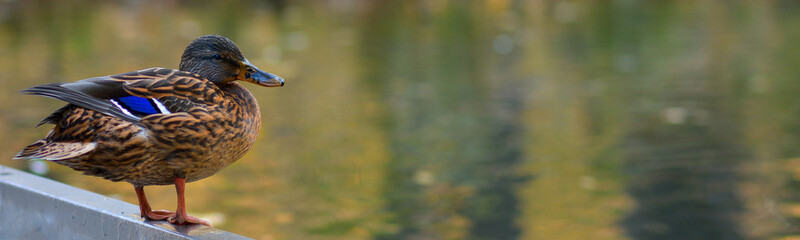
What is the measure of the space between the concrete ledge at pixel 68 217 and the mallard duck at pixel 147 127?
136 mm

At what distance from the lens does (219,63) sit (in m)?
1.90

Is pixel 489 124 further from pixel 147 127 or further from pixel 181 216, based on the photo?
pixel 147 127

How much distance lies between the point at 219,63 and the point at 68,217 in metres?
0.53

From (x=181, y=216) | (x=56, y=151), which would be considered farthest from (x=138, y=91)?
(x=181, y=216)

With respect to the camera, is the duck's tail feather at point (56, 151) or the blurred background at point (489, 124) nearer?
the duck's tail feather at point (56, 151)

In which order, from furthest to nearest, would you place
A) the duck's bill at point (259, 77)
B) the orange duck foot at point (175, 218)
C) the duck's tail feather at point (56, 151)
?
the orange duck foot at point (175, 218), the duck's bill at point (259, 77), the duck's tail feather at point (56, 151)

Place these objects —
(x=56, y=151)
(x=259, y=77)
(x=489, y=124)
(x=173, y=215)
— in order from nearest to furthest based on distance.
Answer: (x=56, y=151), (x=259, y=77), (x=173, y=215), (x=489, y=124)

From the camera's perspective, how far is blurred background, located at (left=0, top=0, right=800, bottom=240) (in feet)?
14.6

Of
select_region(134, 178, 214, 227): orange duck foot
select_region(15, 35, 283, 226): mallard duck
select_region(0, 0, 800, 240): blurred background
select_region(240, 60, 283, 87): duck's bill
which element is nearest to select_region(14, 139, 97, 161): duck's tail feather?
select_region(15, 35, 283, 226): mallard duck

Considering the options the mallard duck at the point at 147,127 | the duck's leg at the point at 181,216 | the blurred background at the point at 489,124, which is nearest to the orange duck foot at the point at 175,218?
the duck's leg at the point at 181,216

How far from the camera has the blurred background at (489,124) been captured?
4.46 m

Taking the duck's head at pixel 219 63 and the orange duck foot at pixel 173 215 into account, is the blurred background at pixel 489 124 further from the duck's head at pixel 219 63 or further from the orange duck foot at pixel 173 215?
the duck's head at pixel 219 63

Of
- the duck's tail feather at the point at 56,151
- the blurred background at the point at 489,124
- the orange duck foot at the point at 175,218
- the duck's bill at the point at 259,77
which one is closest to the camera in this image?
the duck's tail feather at the point at 56,151

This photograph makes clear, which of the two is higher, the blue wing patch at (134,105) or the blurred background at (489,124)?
the blurred background at (489,124)
